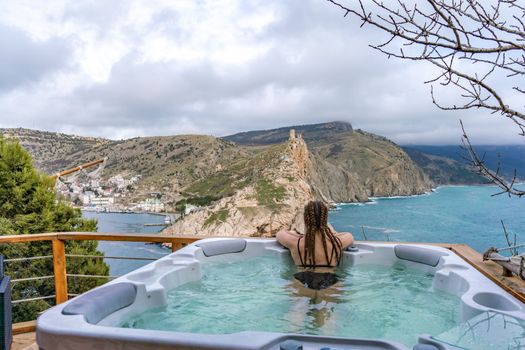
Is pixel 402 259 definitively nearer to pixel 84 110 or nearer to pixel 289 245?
pixel 289 245

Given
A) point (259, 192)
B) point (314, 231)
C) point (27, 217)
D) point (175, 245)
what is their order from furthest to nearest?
1. point (259, 192)
2. point (27, 217)
3. point (175, 245)
4. point (314, 231)

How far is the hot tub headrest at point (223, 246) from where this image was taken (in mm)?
3373

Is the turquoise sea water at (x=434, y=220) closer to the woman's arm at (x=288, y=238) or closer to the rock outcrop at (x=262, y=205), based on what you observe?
the rock outcrop at (x=262, y=205)

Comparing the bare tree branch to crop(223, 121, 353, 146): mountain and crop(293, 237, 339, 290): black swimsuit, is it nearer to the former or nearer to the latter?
crop(293, 237, 339, 290): black swimsuit

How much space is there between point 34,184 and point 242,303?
1269 cm

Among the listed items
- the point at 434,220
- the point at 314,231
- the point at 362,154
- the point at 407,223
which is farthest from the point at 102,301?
the point at 362,154

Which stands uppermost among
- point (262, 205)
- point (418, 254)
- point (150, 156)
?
point (150, 156)

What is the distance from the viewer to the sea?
3350cm

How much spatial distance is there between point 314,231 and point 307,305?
2.09ft

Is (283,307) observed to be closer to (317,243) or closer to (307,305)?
(307,305)

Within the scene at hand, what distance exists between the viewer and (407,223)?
44.2 m

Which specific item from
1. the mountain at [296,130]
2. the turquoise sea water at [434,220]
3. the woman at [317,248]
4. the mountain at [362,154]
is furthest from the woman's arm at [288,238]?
the mountain at [362,154]

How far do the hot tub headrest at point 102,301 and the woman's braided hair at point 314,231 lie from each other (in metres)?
1.23

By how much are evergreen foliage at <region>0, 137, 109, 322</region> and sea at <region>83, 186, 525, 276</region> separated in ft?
40.9
